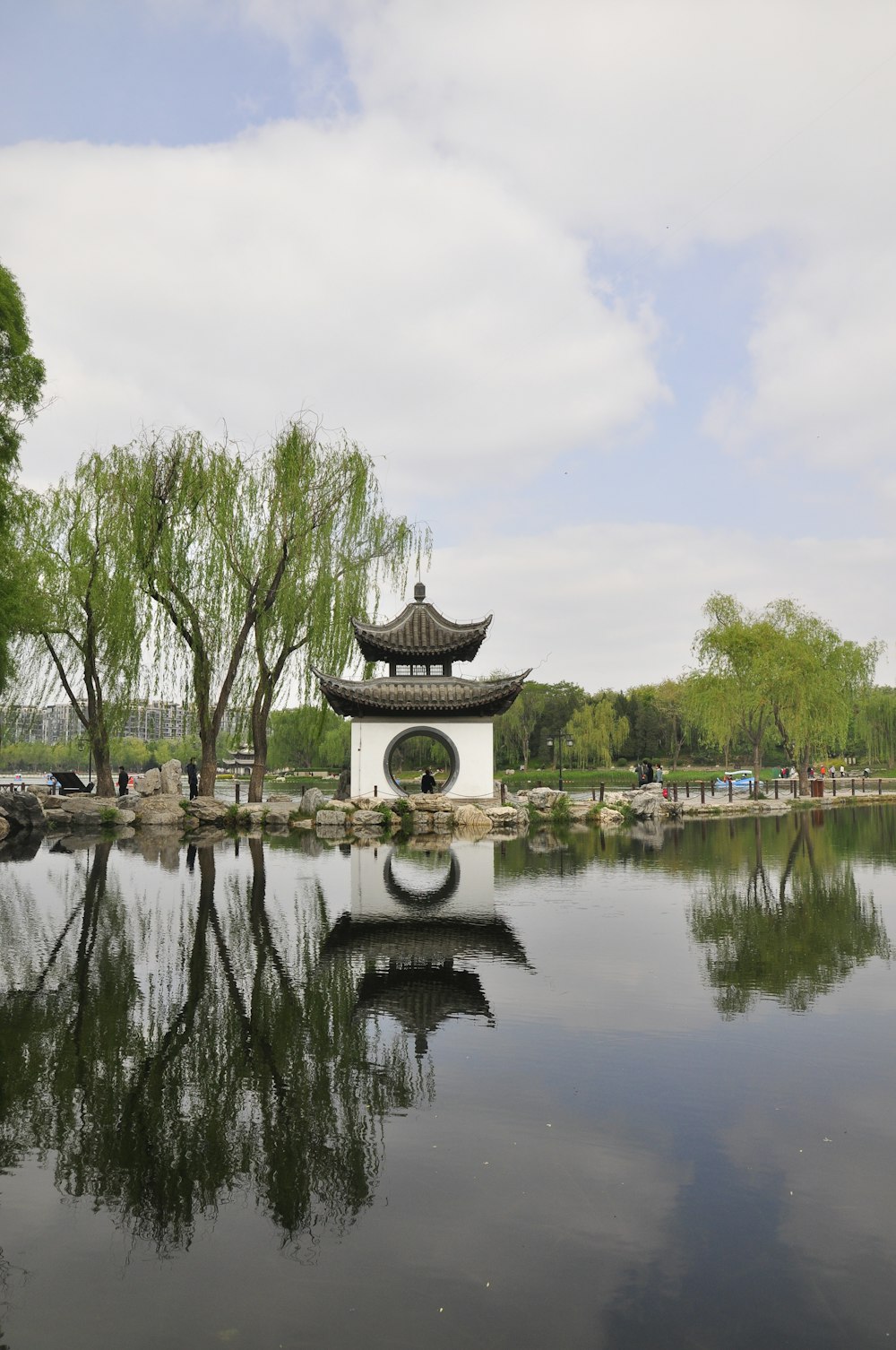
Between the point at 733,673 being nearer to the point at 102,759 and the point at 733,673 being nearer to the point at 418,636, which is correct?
the point at 418,636

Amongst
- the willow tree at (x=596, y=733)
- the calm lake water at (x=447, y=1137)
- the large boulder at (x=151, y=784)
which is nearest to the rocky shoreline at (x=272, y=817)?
the large boulder at (x=151, y=784)

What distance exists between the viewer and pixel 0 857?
1566 centimetres

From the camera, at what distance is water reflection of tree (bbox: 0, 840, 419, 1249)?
12.3 ft

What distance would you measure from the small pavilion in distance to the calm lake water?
14911 mm

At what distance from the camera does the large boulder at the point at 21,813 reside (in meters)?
21.0

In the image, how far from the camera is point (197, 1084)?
189 inches

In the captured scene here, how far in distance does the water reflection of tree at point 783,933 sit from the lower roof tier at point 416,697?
1108 cm

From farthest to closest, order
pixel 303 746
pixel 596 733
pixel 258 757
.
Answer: pixel 596 733 → pixel 303 746 → pixel 258 757

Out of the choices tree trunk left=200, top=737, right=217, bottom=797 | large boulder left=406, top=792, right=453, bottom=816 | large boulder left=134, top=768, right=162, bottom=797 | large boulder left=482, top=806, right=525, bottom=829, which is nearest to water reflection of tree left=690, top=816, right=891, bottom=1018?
large boulder left=482, top=806, right=525, bottom=829

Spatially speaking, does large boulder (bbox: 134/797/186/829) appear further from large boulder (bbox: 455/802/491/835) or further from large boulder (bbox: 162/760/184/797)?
large boulder (bbox: 455/802/491/835)

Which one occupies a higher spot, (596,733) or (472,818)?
(596,733)

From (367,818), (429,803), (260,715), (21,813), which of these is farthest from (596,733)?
(21,813)

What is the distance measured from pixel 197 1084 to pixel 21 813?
18.5m

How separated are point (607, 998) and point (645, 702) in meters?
65.3
